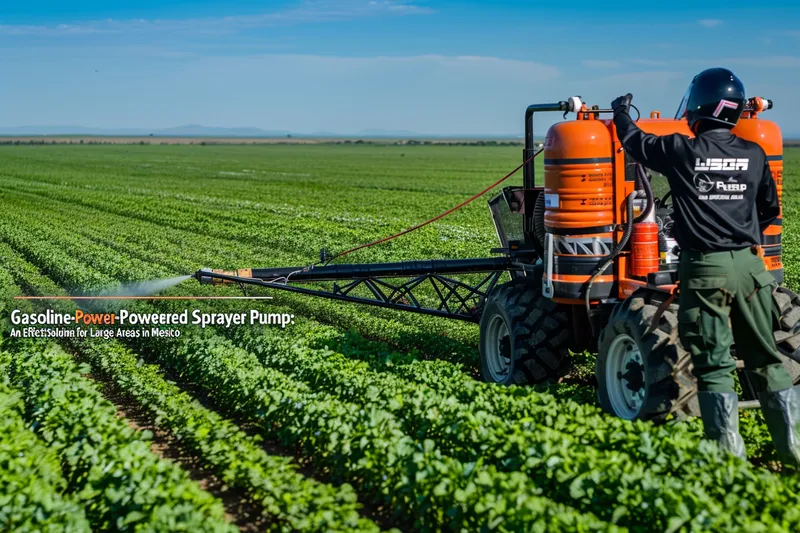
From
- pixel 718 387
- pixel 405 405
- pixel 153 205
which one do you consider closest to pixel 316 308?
pixel 405 405

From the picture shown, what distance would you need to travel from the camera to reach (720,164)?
5.54 meters

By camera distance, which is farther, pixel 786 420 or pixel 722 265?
pixel 786 420

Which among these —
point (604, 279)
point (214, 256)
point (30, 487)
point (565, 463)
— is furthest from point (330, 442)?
point (214, 256)

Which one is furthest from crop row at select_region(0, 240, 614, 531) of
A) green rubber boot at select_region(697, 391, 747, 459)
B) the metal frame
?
the metal frame

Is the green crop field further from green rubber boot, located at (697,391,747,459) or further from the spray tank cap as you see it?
the spray tank cap

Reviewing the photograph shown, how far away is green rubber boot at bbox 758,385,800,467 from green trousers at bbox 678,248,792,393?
0.05 metres

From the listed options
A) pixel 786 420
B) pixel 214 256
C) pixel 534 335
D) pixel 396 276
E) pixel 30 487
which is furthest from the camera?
pixel 214 256

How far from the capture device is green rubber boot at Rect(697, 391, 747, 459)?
17.9 ft

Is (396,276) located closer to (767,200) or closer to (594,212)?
(594,212)

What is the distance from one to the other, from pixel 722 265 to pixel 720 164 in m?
0.61

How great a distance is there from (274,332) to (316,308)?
6.07ft

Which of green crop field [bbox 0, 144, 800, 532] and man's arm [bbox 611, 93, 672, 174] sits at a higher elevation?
man's arm [bbox 611, 93, 672, 174]

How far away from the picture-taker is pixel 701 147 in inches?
217

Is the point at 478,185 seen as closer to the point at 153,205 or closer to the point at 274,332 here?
the point at 153,205
